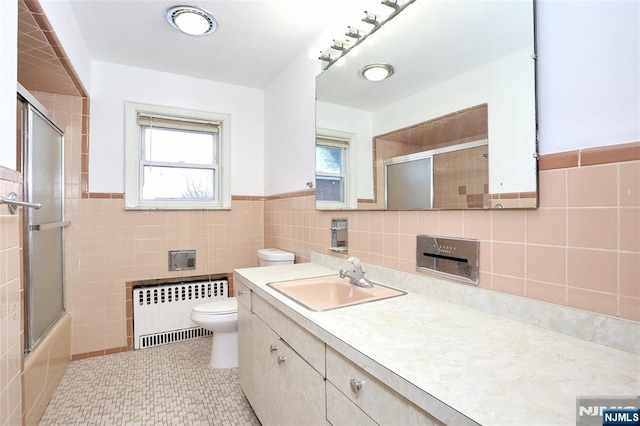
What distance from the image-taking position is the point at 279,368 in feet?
4.22

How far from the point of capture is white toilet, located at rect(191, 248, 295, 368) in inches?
86.0

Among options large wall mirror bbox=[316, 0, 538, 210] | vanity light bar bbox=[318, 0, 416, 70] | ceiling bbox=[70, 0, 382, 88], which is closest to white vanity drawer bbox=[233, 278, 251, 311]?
large wall mirror bbox=[316, 0, 538, 210]

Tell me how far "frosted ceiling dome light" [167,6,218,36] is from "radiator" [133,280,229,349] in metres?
2.05

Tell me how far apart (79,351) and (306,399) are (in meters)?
2.35

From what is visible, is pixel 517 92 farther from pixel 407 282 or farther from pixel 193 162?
pixel 193 162

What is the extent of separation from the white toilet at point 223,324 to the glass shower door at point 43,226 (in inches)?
35.0

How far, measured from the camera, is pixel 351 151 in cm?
185

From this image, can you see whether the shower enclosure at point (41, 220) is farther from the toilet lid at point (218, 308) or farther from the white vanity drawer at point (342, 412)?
the white vanity drawer at point (342, 412)

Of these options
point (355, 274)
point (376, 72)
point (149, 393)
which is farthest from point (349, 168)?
point (149, 393)

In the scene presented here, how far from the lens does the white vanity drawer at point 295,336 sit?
1.00 metres

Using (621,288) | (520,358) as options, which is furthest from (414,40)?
(520,358)

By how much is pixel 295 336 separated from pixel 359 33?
1589mm

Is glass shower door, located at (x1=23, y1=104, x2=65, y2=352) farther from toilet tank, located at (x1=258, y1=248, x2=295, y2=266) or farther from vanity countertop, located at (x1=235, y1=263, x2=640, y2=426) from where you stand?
vanity countertop, located at (x1=235, y1=263, x2=640, y2=426)

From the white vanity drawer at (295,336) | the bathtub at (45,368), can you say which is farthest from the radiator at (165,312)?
the white vanity drawer at (295,336)
